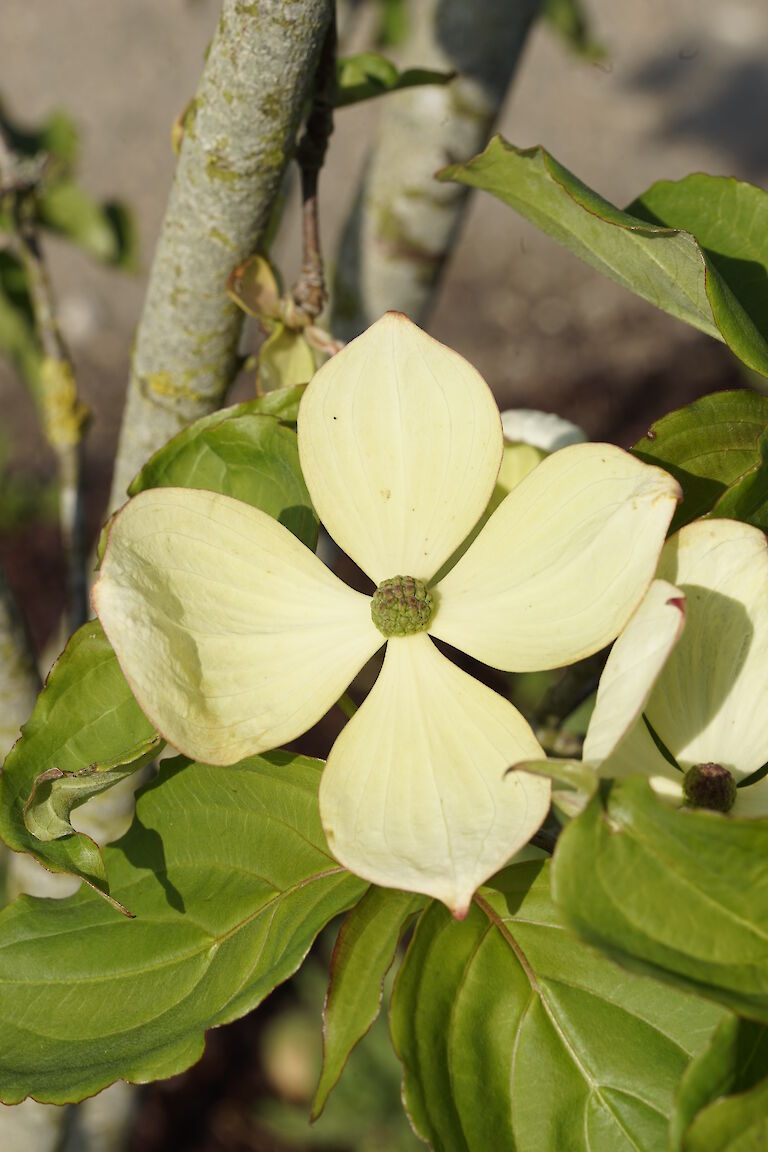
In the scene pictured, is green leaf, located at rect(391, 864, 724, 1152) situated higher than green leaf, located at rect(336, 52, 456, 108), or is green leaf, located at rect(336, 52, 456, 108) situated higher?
green leaf, located at rect(336, 52, 456, 108)

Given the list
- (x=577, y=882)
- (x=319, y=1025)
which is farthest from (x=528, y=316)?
(x=577, y=882)

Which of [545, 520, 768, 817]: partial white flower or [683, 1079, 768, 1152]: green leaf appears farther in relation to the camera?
[545, 520, 768, 817]: partial white flower

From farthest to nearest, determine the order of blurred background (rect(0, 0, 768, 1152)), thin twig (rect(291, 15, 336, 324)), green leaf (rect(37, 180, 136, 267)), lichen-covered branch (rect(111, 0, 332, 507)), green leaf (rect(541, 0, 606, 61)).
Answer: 1. blurred background (rect(0, 0, 768, 1152))
2. green leaf (rect(541, 0, 606, 61))
3. green leaf (rect(37, 180, 136, 267))
4. thin twig (rect(291, 15, 336, 324))
5. lichen-covered branch (rect(111, 0, 332, 507))

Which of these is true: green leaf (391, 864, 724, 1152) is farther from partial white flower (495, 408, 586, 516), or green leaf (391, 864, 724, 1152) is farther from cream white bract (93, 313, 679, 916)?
partial white flower (495, 408, 586, 516)

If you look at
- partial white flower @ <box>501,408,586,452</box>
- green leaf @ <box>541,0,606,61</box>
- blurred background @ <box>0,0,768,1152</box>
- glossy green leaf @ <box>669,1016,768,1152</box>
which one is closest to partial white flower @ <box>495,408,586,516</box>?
partial white flower @ <box>501,408,586,452</box>

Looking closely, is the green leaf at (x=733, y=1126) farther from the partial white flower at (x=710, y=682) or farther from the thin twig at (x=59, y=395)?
the thin twig at (x=59, y=395)

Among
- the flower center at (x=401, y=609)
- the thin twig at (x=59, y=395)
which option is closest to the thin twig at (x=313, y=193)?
the flower center at (x=401, y=609)
